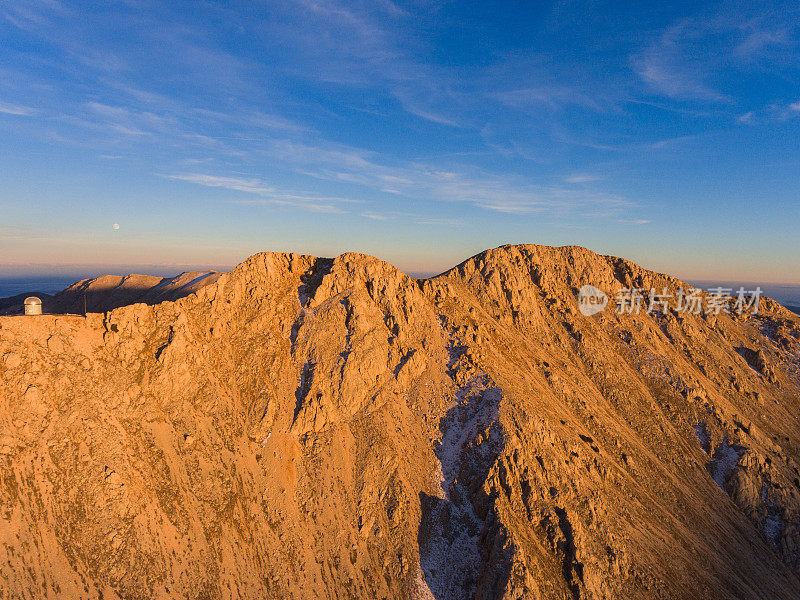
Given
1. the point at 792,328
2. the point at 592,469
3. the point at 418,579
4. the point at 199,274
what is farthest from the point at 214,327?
the point at 792,328

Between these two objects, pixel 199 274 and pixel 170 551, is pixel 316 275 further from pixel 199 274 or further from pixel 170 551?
pixel 170 551
